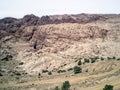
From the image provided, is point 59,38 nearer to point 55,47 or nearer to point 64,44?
point 64,44

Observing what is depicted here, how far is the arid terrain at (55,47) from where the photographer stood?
79.7 meters

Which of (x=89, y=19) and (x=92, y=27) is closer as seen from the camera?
(x=92, y=27)

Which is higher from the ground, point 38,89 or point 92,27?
point 92,27

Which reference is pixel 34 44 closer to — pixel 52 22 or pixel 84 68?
pixel 52 22

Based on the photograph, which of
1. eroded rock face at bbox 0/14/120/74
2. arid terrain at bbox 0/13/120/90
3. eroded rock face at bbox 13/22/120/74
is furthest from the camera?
eroded rock face at bbox 0/14/120/74

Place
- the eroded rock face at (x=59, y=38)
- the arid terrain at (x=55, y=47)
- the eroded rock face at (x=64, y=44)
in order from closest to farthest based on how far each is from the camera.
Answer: the arid terrain at (x=55, y=47) < the eroded rock face at (x=64, y=44) < the eroded rock face at (x=59, y=38)

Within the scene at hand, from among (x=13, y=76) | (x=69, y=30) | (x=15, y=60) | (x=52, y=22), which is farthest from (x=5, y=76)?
(x=52, y=22)

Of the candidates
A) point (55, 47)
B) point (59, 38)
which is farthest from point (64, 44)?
point (59, 38)

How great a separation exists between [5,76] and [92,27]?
42.6 m

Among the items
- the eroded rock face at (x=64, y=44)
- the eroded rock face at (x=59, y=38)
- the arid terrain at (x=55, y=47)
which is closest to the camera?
the arid terrain at (x=55, y=47)

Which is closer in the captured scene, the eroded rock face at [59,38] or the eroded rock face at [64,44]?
the eroded rock face at [64,44]

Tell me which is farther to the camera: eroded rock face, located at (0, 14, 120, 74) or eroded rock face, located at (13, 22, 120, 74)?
eroded rock face, located at (0, 14, 120, 74)

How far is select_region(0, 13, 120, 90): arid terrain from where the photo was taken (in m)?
79.7

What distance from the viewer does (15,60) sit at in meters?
101
